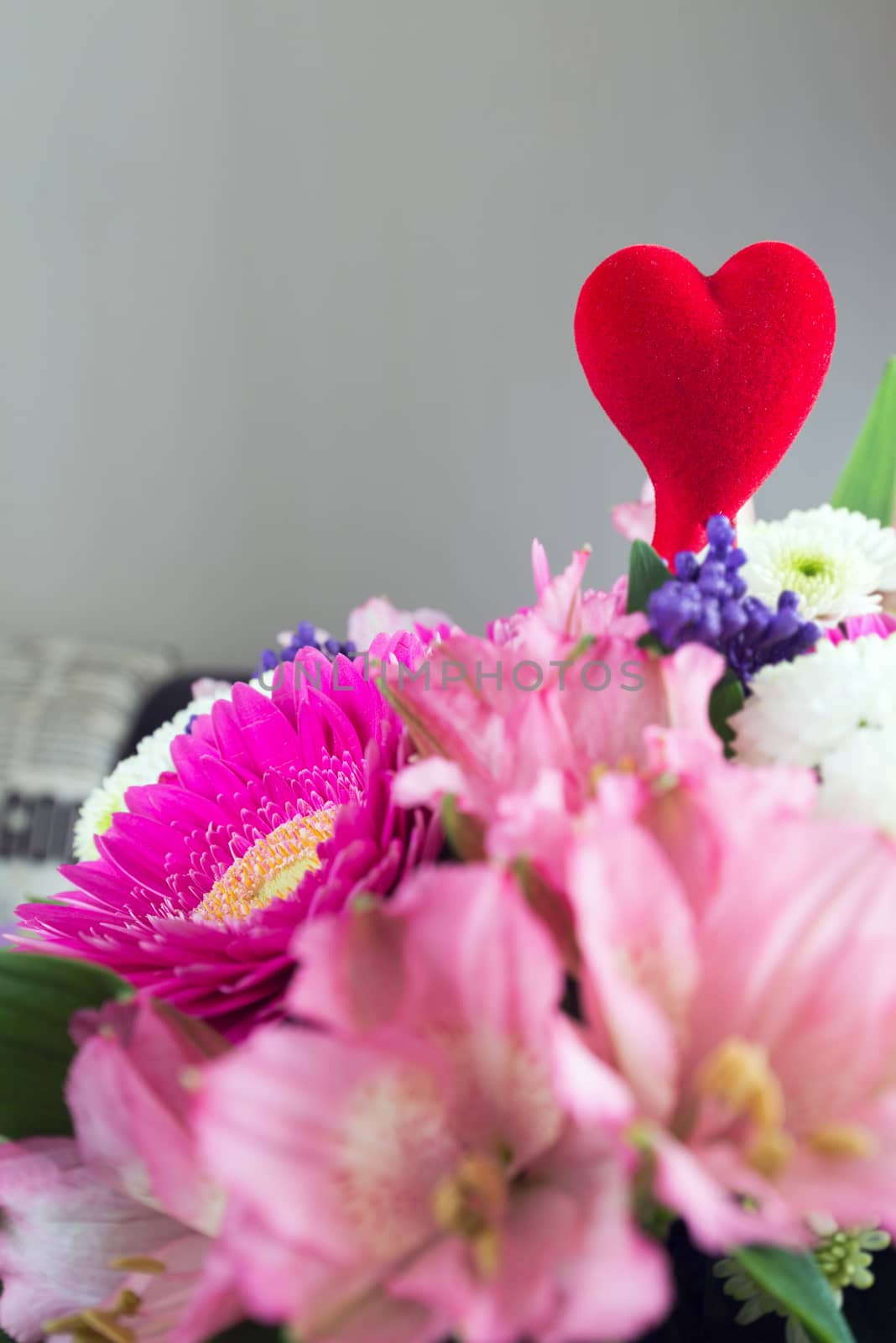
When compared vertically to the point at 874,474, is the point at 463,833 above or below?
below

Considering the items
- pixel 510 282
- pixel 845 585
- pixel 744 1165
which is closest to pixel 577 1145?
pixel 744 1165

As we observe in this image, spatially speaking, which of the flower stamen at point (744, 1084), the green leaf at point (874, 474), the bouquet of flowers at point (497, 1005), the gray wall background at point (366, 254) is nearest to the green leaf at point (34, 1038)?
the bouquet of flowers at point (497, 1005)

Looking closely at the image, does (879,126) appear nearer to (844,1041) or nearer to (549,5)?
(549,5)

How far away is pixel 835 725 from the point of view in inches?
7.3

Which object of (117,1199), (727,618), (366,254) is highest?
(366,254)

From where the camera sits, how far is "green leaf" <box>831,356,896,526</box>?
36 cm

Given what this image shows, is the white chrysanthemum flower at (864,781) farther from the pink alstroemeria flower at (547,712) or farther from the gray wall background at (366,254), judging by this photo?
the gray wall background at (366,254)

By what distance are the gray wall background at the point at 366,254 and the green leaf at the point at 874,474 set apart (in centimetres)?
114

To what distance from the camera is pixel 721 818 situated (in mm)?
146

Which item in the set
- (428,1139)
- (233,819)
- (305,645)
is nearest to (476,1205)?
(428,1139)

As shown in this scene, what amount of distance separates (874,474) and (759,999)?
0.88 feet

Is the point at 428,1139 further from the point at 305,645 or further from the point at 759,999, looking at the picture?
the point at 305,645

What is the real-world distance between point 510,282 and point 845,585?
4.71ft

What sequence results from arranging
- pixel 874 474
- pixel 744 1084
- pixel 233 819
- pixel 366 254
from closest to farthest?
pixel 744 1084 < pixel 233 819 < pixel 874 474 < pixel 366 254
